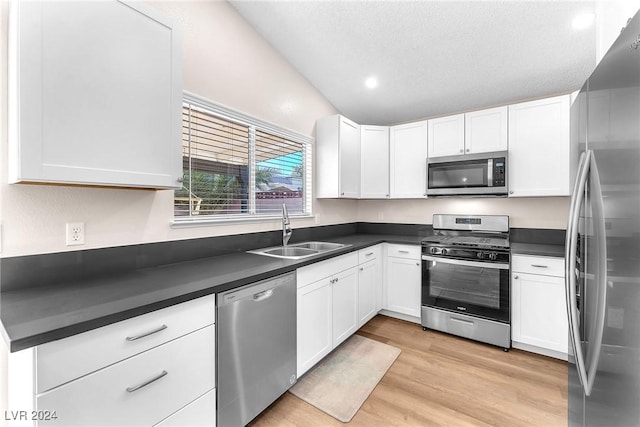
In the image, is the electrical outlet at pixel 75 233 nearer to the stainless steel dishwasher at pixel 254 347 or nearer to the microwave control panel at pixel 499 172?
the stainless steel dishwasher at pixel 254 347

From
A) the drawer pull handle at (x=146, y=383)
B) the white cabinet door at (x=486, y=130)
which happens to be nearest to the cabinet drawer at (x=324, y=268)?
the drawer pull handle at (x=146, y=383)

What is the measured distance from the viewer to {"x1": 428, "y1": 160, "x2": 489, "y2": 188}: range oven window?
112 inches

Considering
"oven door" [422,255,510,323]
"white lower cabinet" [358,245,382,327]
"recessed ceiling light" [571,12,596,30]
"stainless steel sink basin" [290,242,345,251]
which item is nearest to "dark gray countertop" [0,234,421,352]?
"stainless steel sink basin" [290,242,345,251]

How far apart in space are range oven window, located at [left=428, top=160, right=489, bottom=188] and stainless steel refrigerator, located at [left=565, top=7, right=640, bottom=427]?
1790mm

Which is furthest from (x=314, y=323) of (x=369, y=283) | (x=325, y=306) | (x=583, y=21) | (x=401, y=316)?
(x=583, y=21)

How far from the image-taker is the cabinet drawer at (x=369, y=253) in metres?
2.77

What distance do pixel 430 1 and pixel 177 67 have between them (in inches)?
70.9

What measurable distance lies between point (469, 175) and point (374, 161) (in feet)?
3.53

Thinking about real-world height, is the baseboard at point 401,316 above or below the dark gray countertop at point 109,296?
below

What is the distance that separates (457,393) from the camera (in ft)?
6.44

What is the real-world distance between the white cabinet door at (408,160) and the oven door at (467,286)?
0.88 m

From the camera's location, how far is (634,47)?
0.69 metres

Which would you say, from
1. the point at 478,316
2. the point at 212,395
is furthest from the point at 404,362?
the point at 212,395

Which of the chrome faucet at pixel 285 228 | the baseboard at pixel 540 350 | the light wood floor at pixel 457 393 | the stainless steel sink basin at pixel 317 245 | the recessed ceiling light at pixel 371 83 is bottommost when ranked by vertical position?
the light wood floor at pixel 457 393
